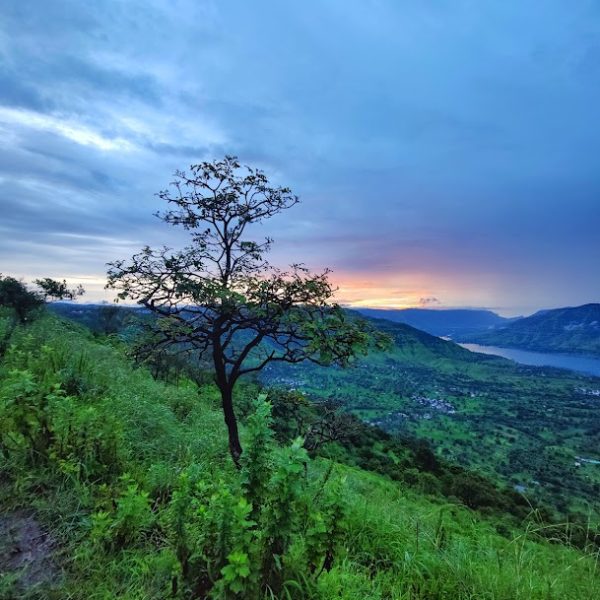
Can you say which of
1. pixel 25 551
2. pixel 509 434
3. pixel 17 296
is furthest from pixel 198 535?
pixel 509 434

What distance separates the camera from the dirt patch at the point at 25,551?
348 cm

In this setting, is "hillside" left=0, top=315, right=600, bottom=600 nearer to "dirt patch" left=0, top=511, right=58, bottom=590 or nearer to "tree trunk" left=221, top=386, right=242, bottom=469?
"dirt patch" left=0, top=511, right=58, bottom=590

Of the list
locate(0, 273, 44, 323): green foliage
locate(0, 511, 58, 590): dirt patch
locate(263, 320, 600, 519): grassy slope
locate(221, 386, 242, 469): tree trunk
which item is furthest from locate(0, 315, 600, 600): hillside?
locate(263, 320, 600, 519): grassy slope

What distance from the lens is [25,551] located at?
148 inches

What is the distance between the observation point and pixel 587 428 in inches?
6289

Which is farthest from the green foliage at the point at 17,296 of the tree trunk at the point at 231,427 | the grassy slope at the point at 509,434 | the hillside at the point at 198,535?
the grassy slope at the point at 509,434

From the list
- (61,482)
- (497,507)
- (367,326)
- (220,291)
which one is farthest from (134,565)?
(497,507)

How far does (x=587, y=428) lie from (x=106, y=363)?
666ft

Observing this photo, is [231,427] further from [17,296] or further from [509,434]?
[509,434]

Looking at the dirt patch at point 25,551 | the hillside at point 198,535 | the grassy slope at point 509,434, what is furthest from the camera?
the grassy slope at point 509,434

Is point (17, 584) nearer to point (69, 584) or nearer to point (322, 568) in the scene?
point (69, 584)

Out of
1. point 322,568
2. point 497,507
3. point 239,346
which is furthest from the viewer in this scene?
point 497,507

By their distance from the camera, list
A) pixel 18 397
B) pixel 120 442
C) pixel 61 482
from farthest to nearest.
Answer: pixel 120 442
pixel 18 397
pixel 61 482

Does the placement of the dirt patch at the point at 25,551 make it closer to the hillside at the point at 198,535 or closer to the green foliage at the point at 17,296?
the hillside at the point at 198,535
